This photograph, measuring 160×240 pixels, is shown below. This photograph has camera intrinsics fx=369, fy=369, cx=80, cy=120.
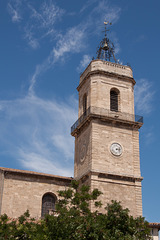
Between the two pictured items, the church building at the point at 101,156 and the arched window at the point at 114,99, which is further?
the arched window at the point at 114,99

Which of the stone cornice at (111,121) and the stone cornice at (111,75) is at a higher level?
the stone cornice at (111,75)

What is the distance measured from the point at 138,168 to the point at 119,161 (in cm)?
159

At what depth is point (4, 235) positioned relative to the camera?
1827cm

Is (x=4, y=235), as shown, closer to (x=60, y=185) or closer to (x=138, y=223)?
(x=138, y=223)

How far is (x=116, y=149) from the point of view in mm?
28000

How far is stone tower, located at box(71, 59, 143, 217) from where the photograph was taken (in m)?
26.6

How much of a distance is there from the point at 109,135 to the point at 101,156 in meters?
1.91

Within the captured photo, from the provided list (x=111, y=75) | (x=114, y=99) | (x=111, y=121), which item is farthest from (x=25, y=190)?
(x=111, y=75)

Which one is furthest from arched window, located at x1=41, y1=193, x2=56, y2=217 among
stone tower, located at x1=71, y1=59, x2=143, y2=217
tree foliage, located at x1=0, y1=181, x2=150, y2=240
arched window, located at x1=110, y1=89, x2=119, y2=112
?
tree foliage, located at x1=0, y1=181, x2=150, y2=240

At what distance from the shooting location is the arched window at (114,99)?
30.1 metres

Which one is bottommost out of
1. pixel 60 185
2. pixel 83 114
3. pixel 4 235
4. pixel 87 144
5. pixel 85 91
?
pixel 4 235

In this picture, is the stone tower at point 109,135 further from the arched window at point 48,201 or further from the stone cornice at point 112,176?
the arched window at point 48,201

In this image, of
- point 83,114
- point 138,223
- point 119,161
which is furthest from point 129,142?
point 138,223

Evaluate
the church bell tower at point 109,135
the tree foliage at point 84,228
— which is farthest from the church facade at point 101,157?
the tree foliage at point 84,228
